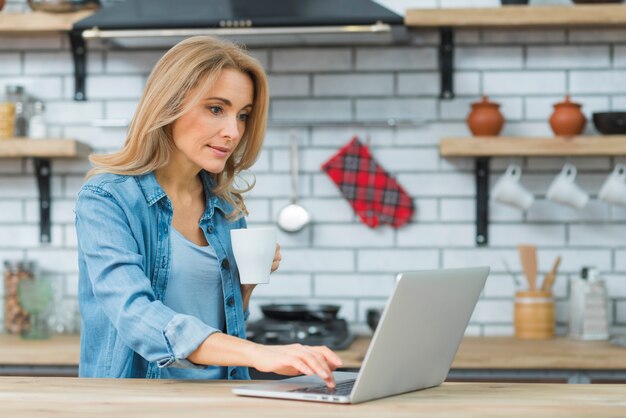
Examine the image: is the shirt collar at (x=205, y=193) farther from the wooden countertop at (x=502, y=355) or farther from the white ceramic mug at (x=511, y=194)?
the white ceramic mug at (x=511, y=194)

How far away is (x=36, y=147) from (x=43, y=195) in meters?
0.32

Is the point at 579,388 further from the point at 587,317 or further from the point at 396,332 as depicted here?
the point at 587,317

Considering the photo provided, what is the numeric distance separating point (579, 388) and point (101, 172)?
1027 mm

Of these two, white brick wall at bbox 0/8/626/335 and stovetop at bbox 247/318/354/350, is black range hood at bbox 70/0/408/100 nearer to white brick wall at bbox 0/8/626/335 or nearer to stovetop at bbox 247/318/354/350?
white brick wall at bbox 0/8/626/335

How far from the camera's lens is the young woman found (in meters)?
1.87

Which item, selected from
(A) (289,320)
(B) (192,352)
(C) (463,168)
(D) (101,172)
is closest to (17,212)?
(A) (289,320)

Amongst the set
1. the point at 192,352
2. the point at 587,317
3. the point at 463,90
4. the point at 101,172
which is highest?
the point at 463,90

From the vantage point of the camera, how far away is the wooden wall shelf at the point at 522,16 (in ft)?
11.1

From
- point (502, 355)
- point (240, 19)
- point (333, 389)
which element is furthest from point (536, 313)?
point (333, 389)

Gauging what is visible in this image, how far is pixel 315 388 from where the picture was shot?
162 centimetres

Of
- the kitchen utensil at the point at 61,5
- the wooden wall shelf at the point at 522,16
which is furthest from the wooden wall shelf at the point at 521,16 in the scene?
the kitchen utensil at the point at 61,5

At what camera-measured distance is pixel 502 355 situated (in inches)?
123

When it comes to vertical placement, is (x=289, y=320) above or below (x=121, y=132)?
below

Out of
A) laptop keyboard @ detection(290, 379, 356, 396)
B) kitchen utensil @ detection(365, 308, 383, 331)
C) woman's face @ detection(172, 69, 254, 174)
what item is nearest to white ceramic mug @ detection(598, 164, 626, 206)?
kitchen utensil @ detection(365, 308, 383, 331)
